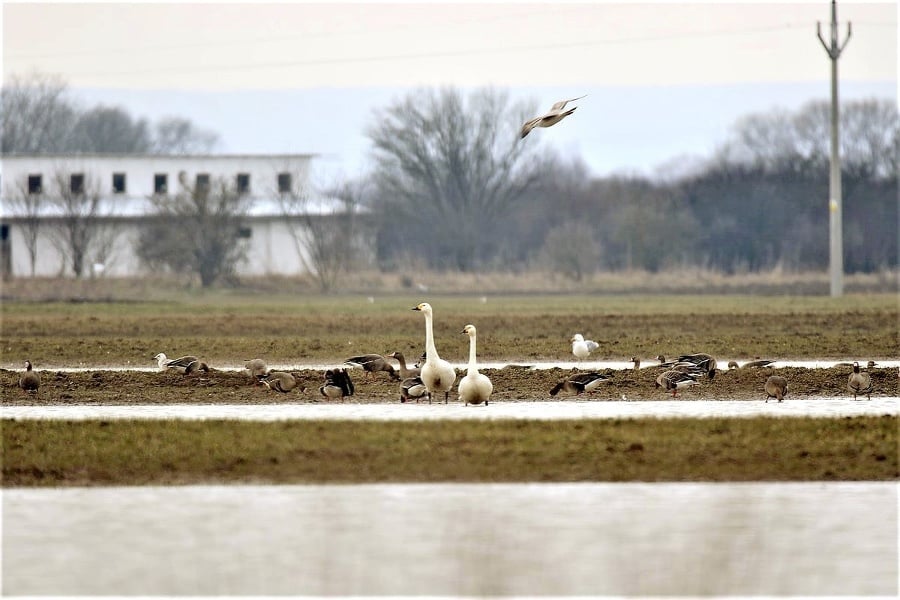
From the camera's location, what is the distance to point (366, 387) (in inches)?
797

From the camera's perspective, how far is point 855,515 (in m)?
10.6

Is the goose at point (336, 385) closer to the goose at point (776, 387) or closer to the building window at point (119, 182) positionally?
the goose at point (776, 387)

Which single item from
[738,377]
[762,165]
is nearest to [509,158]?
[762,165]

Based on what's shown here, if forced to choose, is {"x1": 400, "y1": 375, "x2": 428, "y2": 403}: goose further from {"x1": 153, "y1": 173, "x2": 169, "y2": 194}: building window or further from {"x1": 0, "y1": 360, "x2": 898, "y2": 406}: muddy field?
{"x1": 153, "y1": 173, "x2": 169, "y2": 194}: building window

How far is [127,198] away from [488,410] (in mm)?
65880

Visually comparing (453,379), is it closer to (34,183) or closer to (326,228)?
(326,228)

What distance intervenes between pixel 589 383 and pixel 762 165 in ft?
240

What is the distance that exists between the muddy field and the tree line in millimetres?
48775

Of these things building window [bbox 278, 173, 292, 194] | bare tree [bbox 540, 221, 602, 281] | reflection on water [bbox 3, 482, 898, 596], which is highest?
building window [bbox 278, 173, 292, 194]

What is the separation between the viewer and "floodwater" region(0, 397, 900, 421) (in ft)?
53.5

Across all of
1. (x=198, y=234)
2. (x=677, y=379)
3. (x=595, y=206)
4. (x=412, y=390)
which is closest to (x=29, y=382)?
(x=412, y=390)

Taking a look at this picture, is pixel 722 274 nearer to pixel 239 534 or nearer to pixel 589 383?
pixel 589 383

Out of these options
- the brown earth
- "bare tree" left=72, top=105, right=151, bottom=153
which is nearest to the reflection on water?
the brown earth

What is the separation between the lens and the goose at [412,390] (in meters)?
18.2
